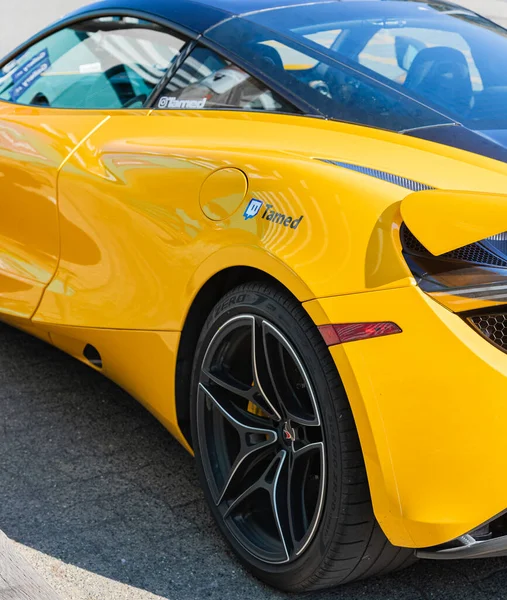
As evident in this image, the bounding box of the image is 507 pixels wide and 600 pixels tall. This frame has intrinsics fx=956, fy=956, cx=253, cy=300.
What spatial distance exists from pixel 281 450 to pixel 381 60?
4.03 ft

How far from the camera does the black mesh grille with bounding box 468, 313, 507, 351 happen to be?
6.56ft

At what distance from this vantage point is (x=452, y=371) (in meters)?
1.99

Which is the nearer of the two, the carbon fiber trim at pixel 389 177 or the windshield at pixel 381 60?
the carbon fiber trim at pixel 389 177

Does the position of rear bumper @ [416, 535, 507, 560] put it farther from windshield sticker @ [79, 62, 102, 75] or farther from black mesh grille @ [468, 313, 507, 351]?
windshield sticker @ [79, 62, 102, 75]

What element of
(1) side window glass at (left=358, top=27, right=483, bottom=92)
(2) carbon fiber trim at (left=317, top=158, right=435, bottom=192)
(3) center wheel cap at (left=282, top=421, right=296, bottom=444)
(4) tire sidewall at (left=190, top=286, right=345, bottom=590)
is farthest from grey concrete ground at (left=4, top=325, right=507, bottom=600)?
(1) side window glass at (left=358, top=27, right=483, bottom=92)

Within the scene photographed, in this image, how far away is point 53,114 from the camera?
11.9 feet

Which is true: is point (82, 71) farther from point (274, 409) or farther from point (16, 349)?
point (274, 409)

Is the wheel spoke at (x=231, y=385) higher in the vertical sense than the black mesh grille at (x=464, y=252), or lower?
lower

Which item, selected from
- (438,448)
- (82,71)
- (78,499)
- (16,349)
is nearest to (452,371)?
(438,448)

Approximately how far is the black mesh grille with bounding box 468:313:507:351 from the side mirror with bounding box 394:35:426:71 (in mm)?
1135

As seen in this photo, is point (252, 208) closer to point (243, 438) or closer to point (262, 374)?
point (262, 374)

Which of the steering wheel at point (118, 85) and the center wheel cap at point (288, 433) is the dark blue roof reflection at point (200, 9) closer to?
the steering wheel at point (118, 85)

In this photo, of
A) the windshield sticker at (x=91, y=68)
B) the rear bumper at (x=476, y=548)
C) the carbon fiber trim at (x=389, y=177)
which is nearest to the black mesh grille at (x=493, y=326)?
the carbon fiber trim at (x=389, y=177)

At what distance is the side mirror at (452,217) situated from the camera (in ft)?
6.36
